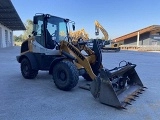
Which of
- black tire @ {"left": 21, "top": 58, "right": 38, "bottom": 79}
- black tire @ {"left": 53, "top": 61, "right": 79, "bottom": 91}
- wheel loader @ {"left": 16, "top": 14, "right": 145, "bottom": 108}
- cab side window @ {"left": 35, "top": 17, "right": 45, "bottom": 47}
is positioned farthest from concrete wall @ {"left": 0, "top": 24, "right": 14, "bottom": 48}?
black tire @ {"left": 53, "top": 61, "right": 79, "bottom": 91}

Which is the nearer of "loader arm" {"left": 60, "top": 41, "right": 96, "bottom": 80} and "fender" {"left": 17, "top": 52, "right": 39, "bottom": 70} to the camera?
"loader arm" {"left": 60, "top": 41, "right": 96, "bottom": 80}

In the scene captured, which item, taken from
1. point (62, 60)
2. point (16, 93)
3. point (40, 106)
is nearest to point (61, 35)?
Answer: point (62, 60)

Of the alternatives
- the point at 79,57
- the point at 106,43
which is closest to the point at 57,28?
the point at 79,57

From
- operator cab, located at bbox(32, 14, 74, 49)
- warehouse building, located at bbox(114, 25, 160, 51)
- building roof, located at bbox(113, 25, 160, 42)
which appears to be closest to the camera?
operator cab, located at bbox(32, 14, 74, 49)

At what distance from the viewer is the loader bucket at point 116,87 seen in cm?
401

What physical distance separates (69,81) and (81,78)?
1931mm

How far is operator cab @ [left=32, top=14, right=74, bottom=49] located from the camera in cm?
604

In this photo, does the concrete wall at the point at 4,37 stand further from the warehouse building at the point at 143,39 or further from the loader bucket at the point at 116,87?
the loader bucket at the point at 116,87

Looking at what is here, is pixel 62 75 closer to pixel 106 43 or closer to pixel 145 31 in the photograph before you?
pixel 106 43

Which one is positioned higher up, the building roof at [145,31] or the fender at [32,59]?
the building roof at [145,31]

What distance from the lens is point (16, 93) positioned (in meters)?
4.94

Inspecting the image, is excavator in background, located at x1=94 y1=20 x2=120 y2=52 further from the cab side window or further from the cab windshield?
the cab side window

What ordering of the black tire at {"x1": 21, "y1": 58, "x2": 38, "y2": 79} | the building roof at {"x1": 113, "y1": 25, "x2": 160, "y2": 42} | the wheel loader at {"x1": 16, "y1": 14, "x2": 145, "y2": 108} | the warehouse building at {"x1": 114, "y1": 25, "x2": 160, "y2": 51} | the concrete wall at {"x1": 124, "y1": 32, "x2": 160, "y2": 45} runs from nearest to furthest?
the wheel loader at {"x1": 16, "y1": 14, "x2": 145, "y2": 108}, the black tire at {"x1": 21, "y1": 58, "x2": 38, "y2": 79}, the building roof at {"x1": 113, "y1": 25, "x2": 160, "y2": 42}, the warehouse building at {"x1": 114, "y1": 25, "x2": 160, "y2": 51}, the concrete wall at {"x1": 124, "y1": 32, "x2": 160, "y2": 45}

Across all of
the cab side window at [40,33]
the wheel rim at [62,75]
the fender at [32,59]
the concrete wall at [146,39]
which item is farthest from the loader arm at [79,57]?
the concrete wall at [146,39]
